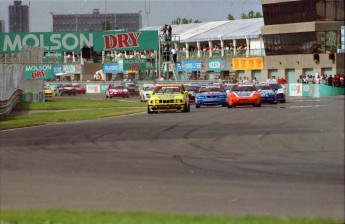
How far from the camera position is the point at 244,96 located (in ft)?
162

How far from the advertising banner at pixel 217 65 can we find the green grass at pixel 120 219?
71.8m

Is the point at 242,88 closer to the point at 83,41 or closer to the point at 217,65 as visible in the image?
the point at 83,41

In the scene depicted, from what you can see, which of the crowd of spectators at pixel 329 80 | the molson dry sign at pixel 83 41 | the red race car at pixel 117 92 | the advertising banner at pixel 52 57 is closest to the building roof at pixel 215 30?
the molson dry sign at pixel 83 41

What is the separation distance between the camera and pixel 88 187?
54.3 feet

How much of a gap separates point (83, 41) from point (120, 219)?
221ft

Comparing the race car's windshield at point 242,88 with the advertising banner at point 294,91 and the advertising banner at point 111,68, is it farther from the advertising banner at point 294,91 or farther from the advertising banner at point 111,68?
the advertising banner at point 111,68

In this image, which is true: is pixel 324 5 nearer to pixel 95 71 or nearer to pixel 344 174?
pixel 344 174

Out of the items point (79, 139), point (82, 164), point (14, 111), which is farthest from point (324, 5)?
point (14, 111)

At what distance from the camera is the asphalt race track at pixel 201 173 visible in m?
12.5

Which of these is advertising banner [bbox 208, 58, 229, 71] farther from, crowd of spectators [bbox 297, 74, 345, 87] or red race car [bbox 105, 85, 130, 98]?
crowd of spectators [bbox 297, 74, 345, 87]

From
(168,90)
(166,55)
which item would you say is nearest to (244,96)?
(168,90)

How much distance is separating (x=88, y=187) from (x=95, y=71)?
344 feet

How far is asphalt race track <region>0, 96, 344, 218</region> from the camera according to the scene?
1250 cm

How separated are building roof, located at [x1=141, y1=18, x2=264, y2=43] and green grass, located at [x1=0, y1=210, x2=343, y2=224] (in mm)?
65900
